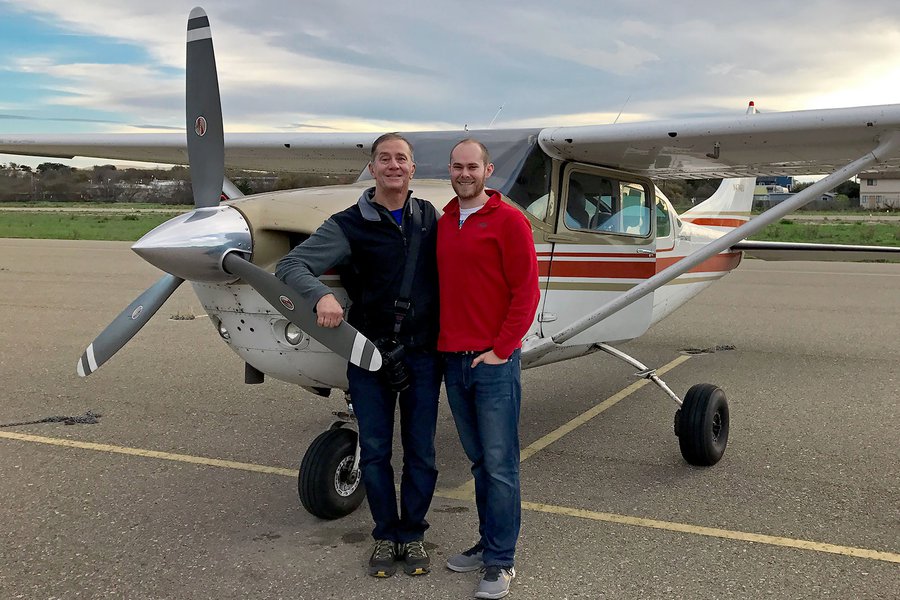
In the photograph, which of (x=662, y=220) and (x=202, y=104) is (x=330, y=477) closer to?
(x=202, y=104)

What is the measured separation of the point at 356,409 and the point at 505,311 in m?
0.77

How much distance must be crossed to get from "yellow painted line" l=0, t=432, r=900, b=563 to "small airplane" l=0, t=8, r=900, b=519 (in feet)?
2.86

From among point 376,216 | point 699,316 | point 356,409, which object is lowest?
point 699,316

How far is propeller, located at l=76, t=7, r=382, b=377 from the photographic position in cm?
325

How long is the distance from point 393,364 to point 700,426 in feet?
7.86

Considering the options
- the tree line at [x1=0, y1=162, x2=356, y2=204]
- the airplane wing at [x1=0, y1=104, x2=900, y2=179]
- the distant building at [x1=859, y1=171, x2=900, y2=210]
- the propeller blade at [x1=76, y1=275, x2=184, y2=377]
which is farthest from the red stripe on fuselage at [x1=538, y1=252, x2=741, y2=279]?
the distant building at [x1=859, y1=171, x2=900, y2=210]

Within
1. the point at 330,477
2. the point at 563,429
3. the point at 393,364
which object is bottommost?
the point at 563,429

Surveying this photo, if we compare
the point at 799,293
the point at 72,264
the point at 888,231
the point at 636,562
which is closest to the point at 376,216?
the point at 636,562

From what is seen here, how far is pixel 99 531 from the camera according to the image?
394cm

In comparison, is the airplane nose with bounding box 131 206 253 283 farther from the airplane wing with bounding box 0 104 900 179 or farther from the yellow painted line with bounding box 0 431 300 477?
the airplane wing with bounding box 0 104 900 179

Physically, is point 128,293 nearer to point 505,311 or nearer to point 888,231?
point 505,311

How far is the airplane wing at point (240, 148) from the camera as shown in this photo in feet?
22.3

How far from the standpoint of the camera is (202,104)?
13.1ft

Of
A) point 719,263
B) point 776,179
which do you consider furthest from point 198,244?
point 776,179
